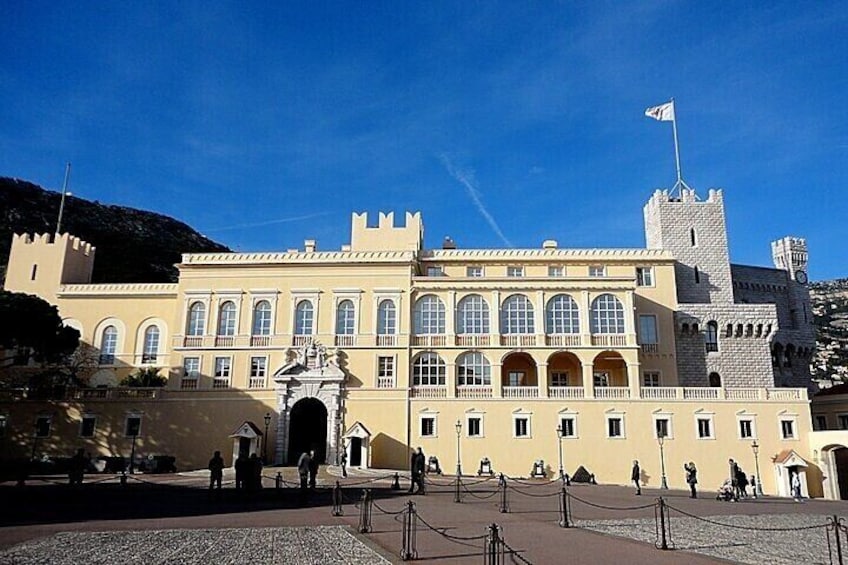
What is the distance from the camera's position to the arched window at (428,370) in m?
41.0

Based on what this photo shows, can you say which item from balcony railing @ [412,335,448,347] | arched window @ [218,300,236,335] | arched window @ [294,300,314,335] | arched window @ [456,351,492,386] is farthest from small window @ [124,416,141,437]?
arched window @ [456,351,492,386]

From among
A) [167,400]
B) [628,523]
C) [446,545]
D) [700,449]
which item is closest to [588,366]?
[700,449]

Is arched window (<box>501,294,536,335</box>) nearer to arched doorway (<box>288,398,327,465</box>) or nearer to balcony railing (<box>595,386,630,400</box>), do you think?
balcony railing (<box>595,386,630,400</box>)

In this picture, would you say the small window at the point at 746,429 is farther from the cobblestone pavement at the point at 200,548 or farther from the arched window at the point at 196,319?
the arched window at the point at 196,319

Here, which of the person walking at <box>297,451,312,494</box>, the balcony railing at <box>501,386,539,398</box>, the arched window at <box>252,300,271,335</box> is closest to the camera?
the person walking at <box>297,451,312,494</box>

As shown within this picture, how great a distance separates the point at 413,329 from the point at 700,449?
18227 millimetres

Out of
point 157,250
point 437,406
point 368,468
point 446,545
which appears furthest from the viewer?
point 157,250

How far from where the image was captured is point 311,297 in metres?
42.4

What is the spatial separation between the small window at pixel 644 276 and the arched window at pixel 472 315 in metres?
11.8

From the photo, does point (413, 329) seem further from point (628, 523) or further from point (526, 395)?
point (628, 523)

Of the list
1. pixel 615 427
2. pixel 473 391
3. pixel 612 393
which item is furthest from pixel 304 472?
pixel 612 393

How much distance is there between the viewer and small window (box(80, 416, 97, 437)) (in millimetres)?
40500

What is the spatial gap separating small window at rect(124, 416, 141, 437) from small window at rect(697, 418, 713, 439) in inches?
1314

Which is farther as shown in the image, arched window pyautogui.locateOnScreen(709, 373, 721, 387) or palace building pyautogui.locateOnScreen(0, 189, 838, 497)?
arched window pyautogui.locateOnScreen(709, 373, 721, 387)
